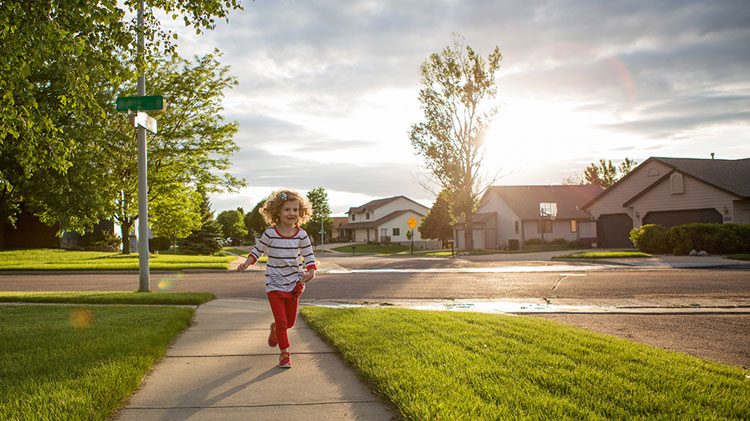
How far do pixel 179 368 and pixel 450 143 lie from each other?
3396 cm

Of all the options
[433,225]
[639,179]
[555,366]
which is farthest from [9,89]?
[433,225]

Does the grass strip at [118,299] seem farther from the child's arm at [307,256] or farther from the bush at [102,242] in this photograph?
the bush at [102,242]

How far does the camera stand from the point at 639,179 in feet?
111

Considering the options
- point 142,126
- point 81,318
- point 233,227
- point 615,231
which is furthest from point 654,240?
point 233,227

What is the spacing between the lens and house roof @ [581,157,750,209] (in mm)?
27109

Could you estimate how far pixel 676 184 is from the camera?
29.4m

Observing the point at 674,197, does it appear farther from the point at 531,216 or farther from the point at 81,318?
the point at 81,318

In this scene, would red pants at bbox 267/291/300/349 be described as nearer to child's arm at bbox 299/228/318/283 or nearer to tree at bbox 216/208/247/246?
child's arm at bbox 299/228/318/283

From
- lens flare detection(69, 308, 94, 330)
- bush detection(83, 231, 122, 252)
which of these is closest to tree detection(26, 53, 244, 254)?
bush detection(83, 231, 122, 252)

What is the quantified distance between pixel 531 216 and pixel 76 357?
41307 millimetres

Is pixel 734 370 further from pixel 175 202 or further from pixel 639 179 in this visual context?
pixel 639 179

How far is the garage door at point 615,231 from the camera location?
3481 cm

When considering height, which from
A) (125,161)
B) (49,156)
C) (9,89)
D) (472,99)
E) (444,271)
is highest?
(472,99)

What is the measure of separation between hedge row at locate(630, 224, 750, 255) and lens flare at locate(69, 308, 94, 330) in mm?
24100
